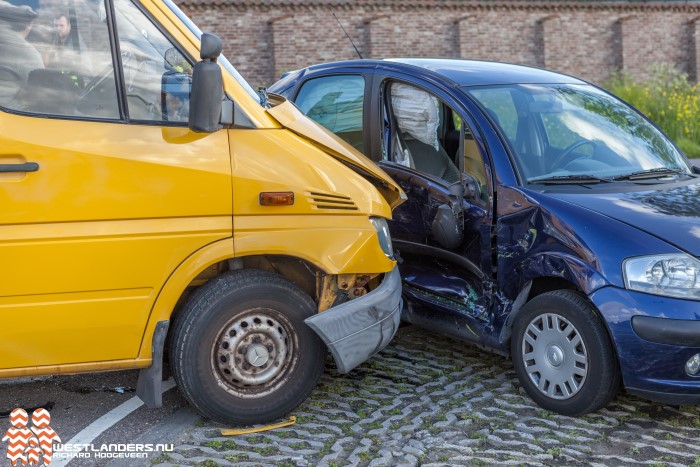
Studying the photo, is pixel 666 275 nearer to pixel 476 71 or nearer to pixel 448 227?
pixel 448 227

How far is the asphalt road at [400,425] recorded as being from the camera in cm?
475

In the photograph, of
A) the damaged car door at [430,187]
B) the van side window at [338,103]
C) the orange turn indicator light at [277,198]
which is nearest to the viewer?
the orange turn indicator light at [277,198]

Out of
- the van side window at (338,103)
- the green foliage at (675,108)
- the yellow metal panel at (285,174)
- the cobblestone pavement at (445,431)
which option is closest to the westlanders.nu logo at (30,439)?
the cobblestone pavement at (445,431)

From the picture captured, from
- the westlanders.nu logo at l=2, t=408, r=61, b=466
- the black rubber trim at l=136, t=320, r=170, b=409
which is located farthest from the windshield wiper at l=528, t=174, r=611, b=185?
the westlanders.nu logo at l=2, t=408, r=61, b=466

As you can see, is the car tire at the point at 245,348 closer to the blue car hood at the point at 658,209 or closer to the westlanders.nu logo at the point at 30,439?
the westlanders.nu logo at the point at 30,439

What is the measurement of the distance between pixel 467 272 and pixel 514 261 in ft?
1.41

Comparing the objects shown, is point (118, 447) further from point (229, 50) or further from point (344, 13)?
point (344, 13)

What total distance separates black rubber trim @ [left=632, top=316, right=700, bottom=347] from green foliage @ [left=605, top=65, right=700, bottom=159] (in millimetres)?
12748

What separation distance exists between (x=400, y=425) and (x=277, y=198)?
1.40m

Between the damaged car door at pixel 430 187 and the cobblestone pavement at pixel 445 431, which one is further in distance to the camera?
the damaged car door at pixel 430 187

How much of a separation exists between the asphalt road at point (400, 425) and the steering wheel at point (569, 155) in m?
1.35

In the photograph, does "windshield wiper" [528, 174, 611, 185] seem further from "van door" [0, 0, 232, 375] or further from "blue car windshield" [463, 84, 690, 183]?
"van door" [0, 0, 232, 375]

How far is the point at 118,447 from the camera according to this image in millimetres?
4918

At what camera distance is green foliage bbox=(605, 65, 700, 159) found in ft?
58.0
